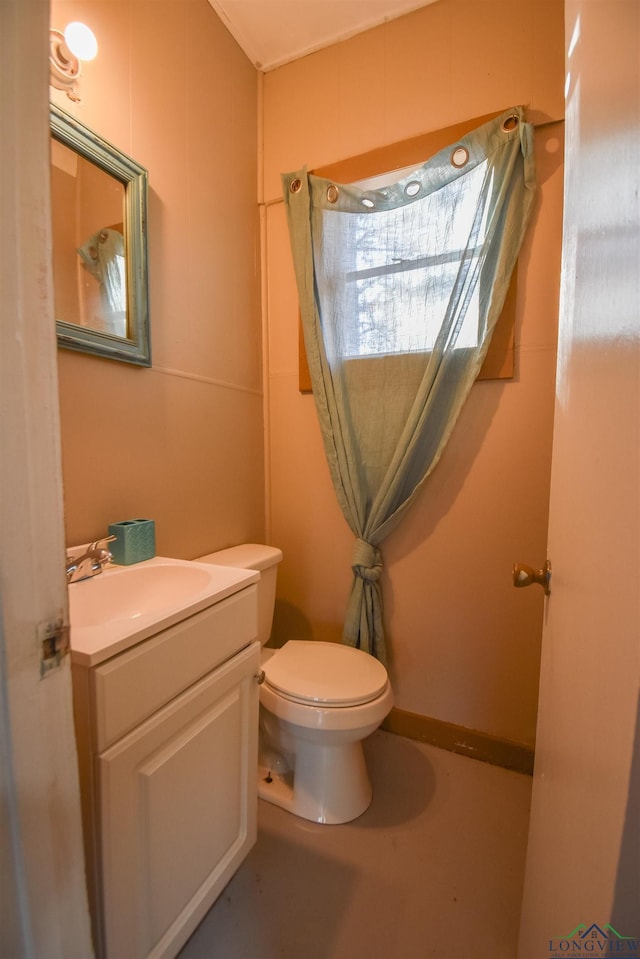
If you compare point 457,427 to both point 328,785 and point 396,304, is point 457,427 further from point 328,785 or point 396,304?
point 328,785

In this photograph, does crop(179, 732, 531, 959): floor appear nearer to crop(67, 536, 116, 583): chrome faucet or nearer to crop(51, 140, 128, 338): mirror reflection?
crop(67, 536, 116, 583): chrome faucet

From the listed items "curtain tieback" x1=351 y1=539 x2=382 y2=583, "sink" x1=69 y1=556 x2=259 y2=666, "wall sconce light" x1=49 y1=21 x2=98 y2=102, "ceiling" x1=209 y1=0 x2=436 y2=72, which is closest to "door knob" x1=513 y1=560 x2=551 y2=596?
"sink" x1=69 y1=556 x2=259 y2=666

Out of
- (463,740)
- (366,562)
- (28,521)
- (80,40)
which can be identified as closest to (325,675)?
(366,562)

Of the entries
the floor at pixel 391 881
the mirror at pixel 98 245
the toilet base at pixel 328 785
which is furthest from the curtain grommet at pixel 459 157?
the floor at pixel 391 881

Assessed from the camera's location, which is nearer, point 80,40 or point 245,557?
point 80,40

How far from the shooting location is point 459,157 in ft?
4.43

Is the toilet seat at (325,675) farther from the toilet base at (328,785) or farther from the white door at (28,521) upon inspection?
the white door at (28,521)

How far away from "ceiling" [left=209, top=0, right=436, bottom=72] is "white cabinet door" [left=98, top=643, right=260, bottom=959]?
2200mm

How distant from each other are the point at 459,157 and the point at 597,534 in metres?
1.47

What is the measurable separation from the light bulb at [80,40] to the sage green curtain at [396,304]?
30.1 inches

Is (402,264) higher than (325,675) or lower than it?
higher

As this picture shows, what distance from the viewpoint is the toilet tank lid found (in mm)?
1375

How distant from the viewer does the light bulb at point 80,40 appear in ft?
3.14

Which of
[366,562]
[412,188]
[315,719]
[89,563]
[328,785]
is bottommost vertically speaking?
[328,785]
